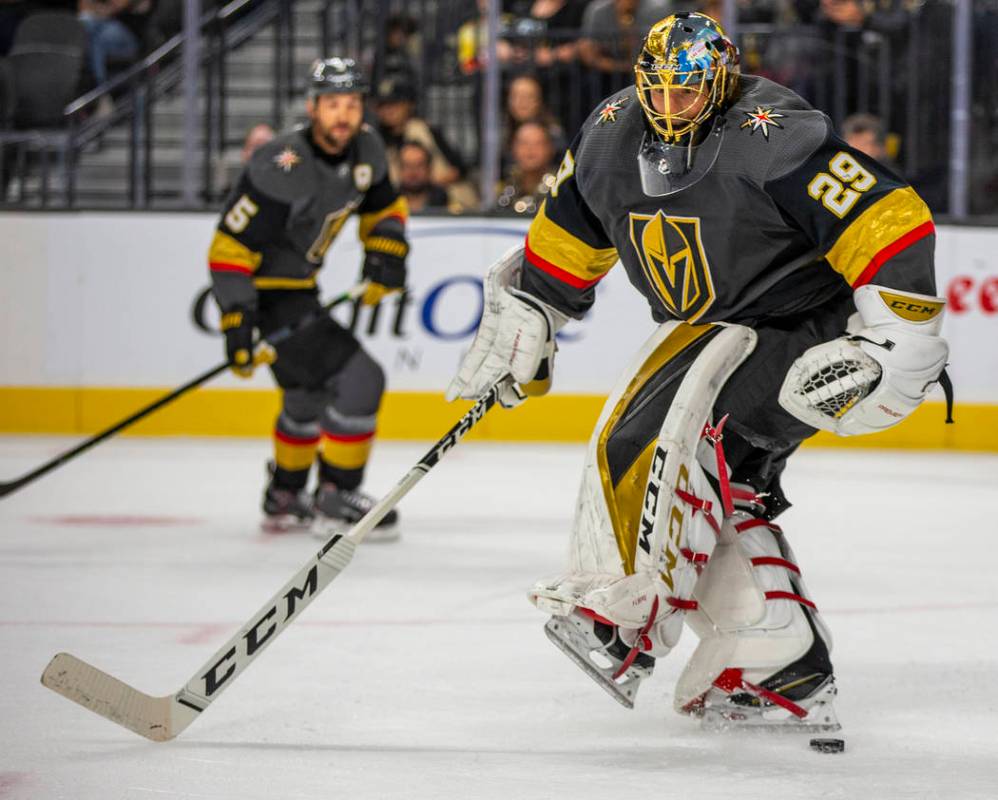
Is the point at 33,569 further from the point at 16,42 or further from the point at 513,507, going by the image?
the point at 16,42

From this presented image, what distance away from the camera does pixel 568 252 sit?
2852mm

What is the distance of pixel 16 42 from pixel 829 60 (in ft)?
11.6

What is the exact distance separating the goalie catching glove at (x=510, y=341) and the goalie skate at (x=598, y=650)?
478mm

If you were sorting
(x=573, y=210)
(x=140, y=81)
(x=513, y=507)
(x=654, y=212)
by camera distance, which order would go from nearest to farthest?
1. (x=654, y=212)
2. (x=573, y=210)
3. (x=513, y=507)
4. (x=140, y=81)

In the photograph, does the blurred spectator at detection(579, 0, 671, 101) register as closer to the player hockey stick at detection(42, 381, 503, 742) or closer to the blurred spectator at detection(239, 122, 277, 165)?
the blurred spectator at detection(239, 122, 277, 165)

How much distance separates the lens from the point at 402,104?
6.87 metres

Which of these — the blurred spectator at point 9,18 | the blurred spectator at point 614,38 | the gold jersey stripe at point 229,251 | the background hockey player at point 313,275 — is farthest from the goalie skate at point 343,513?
the blurred spectator at point 9,18

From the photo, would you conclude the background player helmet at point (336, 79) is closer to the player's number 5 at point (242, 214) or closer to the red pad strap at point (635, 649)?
the player's number 5 at point (242, 214)

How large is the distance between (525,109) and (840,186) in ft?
13.8

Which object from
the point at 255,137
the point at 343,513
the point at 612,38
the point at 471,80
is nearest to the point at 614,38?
the point at 612,38

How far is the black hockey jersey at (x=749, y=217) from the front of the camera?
8.16 feet

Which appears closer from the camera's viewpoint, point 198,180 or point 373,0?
point 198,180

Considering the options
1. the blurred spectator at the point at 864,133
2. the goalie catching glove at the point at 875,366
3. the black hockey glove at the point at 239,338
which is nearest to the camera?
the goalie catching glove at the point at 875,366

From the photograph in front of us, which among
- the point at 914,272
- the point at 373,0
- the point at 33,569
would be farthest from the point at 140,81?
the point at 914,272
